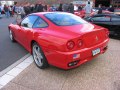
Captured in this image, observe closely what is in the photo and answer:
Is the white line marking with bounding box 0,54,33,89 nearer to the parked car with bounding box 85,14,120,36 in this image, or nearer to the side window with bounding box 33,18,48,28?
the side window with bounding box 33,18,48,28

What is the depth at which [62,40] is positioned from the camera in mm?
3643

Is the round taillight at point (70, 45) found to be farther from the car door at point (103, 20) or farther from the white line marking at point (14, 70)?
the car door at point (103, 20)

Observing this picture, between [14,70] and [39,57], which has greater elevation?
[39,57]

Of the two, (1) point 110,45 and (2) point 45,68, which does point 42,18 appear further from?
(1) point 110,45

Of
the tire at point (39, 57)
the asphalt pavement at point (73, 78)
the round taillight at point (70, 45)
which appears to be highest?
the round taillight at point (70, 45)

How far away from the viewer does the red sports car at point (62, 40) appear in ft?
11.9

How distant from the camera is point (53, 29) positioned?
4.14 metres

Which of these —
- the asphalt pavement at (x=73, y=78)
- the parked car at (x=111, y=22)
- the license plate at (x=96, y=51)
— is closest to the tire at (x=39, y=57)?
the asphalt pavement at (x=73, y=78)

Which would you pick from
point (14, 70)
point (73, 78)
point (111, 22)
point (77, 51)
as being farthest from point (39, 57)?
point (111, 22)

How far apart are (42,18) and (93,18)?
397 cm

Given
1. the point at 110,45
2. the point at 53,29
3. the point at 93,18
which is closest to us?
the point at 53,29

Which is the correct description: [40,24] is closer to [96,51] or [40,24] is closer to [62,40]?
[62,40]

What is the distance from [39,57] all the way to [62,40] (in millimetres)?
1022

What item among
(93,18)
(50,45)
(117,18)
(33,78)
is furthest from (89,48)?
(93,18)
